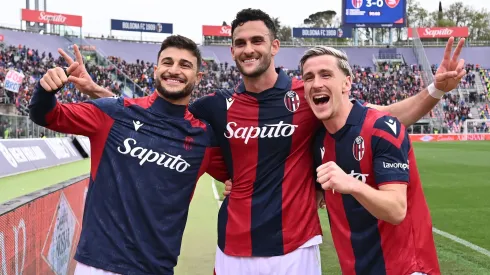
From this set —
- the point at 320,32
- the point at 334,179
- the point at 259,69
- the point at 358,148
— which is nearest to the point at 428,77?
the point at 320,32

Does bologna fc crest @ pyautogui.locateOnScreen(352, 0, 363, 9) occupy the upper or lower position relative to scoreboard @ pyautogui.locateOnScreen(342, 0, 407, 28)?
upper

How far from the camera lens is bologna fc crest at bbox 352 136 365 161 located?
2.72 metres

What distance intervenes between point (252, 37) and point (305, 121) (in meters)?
0.71

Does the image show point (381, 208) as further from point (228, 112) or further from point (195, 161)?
point (228, 112)

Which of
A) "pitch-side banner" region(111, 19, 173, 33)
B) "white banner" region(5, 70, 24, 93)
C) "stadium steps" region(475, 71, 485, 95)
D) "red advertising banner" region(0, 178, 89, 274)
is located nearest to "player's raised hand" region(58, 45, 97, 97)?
"red advertising banner" region(0, 178, 89, 274)

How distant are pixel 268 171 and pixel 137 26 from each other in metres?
54.9

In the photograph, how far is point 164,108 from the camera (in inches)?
125

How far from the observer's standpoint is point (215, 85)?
48.4 meters

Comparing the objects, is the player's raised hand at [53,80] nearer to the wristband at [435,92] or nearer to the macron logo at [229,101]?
the macron logo at [229,101]

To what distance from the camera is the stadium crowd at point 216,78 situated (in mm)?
37719

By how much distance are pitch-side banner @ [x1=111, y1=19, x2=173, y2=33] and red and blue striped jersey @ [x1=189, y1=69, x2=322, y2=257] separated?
54.3 m

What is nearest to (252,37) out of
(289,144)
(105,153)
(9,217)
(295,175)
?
(289,144)

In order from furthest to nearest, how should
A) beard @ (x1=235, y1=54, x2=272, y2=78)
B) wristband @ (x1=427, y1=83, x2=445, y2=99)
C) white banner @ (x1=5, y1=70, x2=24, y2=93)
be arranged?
white banner @ (x1=5, y1=70, x2=24, y2=93), beard @ (x1=235, y1=54, x2=272, y2=78), wristband @ (x1=427, y1=83, x2=445, y2=99)

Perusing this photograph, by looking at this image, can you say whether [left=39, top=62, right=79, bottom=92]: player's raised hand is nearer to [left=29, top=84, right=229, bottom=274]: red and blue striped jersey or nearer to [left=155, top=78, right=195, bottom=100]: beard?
[left=29, top=84, right=229, bottom=274]: red and blue striped jersey
